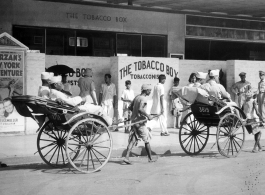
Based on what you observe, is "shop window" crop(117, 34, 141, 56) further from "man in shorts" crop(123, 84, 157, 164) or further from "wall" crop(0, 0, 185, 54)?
"man in shorts" crop(123, 84, 157, 164)

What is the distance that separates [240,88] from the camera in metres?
18.4

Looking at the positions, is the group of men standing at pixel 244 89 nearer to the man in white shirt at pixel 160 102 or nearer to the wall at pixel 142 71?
the wall at pixel 142 71

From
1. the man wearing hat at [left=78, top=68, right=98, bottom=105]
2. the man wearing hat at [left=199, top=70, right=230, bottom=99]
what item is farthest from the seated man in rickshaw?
the man wearing hat at [left=78, top=68, right=98, bottom=105]

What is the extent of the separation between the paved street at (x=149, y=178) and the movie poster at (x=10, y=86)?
417 cm

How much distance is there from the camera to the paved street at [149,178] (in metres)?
7.88

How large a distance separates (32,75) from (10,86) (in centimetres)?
77

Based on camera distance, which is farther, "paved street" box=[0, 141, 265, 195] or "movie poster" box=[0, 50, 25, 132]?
"movie poster" box=[0, 50, 25, 132]

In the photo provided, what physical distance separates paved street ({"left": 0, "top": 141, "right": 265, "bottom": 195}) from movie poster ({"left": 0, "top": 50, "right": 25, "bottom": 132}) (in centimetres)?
417

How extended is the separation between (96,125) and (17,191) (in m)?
2.31

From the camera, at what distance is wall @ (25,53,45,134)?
15.0 metres

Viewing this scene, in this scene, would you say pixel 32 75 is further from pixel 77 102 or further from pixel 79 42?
pixel 77 102

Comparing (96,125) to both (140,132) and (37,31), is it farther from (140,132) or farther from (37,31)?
(37,31)

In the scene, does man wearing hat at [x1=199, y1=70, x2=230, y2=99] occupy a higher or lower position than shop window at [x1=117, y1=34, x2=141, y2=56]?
lower

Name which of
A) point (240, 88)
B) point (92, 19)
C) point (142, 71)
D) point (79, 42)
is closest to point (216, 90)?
point (142, 71)
